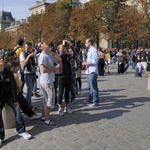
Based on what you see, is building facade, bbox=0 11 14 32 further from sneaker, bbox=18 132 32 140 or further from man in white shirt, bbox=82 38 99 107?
sneaker, bbox=18 132 32 140

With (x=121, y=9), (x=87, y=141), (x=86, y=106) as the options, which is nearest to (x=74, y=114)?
(x=86, y=106)

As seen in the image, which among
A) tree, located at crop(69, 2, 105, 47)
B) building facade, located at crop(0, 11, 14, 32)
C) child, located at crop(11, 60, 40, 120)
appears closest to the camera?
child, located at crop(11, 60, 40, 120)

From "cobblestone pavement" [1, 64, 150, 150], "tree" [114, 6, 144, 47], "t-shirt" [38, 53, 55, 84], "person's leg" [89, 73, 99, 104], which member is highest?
"tree" [114, 6, 144, 47]

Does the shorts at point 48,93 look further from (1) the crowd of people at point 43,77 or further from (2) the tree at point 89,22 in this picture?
(2) the tree at point 89,22

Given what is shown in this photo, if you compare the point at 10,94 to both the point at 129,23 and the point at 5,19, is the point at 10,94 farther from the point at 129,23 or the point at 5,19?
the point at 5,19

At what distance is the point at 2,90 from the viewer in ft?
15.2

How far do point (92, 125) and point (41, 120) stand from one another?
1380 mm

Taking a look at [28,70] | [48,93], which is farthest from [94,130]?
[28,70]

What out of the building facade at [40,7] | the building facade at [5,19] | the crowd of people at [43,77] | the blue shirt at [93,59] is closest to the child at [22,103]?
the crowd of people at [43,77]

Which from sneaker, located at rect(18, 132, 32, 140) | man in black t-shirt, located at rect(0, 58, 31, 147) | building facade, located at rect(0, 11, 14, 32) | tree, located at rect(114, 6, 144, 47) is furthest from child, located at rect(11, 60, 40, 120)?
building facade, located at rect(0, 11, 14, 32)

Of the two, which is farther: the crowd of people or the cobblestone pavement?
the crowd of people

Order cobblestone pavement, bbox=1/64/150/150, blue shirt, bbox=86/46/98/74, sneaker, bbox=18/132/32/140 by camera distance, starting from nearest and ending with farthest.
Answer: cobblestone pavement, bbox=1/64/150/150 < sneaker, bbox=18/132/32/140 < blue shirt, bbox=86/46/98/74

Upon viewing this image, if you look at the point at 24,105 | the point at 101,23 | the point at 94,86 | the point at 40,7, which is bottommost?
the point at 24,105

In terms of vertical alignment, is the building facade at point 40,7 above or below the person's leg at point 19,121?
above
